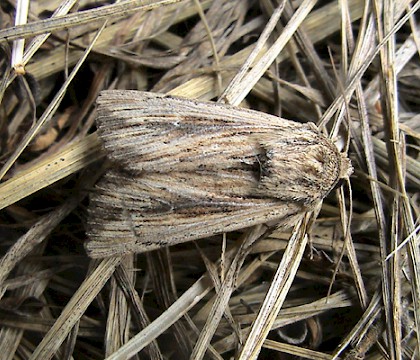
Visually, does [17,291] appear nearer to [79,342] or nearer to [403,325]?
[79,342]

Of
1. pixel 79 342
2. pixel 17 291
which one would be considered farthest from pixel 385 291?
pixel 17 291

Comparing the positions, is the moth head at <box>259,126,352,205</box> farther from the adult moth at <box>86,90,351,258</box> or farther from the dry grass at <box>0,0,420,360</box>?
Result: the dry grass at <box>0,0,420,360</box>

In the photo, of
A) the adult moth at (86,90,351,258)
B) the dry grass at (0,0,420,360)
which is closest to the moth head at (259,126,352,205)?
the adult moth at (86,90,351,258)

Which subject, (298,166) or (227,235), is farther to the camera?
(227,235)

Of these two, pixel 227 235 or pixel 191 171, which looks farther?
pixel 227 235

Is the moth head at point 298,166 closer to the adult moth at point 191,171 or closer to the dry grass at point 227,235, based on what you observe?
the adult moth at point 191,171
